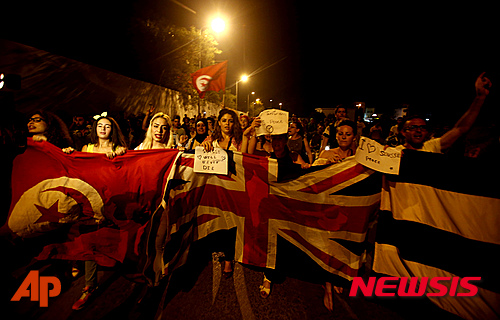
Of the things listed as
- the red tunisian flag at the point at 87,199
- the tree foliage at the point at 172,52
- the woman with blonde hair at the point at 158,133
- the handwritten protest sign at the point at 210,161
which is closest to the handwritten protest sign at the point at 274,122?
the handwritten protest sign at the point at 210,161

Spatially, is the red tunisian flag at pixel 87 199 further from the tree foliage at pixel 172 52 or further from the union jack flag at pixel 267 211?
the tree foliage at pixel 172 52

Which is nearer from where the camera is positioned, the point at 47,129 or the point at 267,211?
the point at 267,211

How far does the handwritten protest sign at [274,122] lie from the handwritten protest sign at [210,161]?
634 mm

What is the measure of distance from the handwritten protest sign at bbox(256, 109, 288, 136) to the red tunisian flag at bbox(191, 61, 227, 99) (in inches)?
93.0

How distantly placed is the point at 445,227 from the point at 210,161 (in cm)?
265

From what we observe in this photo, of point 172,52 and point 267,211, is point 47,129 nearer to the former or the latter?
point 267,211

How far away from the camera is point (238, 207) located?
2.87m

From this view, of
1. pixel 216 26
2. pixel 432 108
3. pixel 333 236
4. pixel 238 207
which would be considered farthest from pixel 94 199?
pixel 432 108

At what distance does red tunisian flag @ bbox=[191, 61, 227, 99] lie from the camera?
4.73 m

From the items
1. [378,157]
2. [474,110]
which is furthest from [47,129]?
[474,110]

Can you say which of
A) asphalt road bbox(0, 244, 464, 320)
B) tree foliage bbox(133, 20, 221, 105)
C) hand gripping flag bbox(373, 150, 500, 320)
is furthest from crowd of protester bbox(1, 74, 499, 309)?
tree foliage bbox(133, 20, 221, 105)

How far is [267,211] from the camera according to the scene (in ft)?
9.04

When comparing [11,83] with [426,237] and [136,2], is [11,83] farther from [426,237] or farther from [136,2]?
[136,2]

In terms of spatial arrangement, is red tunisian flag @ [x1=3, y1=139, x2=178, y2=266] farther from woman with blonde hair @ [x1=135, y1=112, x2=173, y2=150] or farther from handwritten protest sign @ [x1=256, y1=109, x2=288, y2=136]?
handwritten protest sign @ [x1=256, y1=109, x2=288, y2=136]
